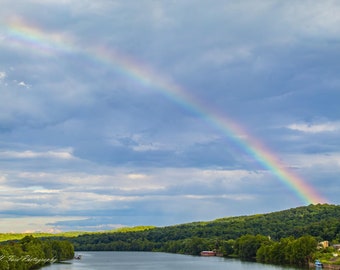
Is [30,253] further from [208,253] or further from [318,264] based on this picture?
[208,253]

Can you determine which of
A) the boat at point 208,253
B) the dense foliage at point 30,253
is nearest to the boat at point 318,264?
the dense foliage at point 30,253

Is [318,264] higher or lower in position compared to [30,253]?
lower

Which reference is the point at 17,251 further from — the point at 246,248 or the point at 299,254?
the point at 246,248

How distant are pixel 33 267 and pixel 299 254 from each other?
62600 mm

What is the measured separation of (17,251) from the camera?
10044 cm

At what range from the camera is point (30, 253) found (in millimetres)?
113250

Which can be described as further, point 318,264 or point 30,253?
point 30,253

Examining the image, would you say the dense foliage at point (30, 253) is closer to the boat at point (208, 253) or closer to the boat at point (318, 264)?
the boat at point (208, 253)

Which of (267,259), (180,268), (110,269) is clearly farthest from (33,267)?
(267,259)

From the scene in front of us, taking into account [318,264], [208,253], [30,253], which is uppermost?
[208,253]

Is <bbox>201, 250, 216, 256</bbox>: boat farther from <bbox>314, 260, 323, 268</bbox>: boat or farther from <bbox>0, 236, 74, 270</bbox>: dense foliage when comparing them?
<bbox>314, 260, 323, 268</bbox>: boat

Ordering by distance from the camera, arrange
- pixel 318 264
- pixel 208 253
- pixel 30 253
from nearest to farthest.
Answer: pixel 318 264 → pixel 30 253 → pixel 208 253

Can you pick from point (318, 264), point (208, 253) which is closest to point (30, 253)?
point (318, 264)

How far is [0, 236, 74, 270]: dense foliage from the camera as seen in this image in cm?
8850
